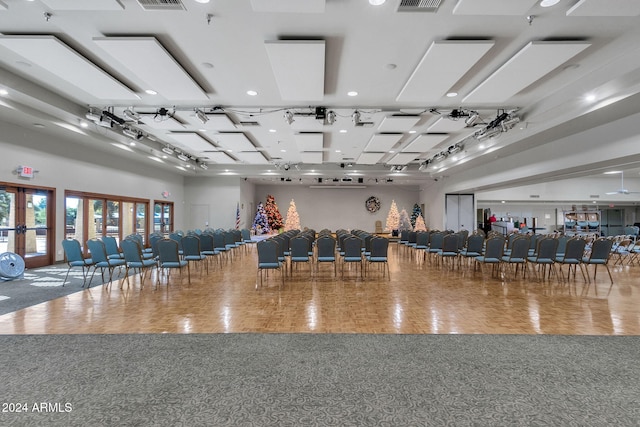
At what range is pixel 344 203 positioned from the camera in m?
23.0

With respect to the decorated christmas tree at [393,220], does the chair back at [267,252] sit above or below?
below

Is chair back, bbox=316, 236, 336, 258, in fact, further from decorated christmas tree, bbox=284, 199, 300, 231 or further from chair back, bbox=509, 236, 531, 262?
decorated christmas tree, bbox=284, 199, 300, 231

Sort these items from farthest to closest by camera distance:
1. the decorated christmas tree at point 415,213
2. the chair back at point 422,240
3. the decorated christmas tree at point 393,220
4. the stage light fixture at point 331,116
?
the decorated christmas tree at point 415,213 < the decorated christmas tree at point 393,220 < the chair back at point 422,240 < the stage light fixture at point 331,116

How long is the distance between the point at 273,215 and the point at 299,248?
13.6 m

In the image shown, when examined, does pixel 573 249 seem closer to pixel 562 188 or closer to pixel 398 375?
pixel 398 375

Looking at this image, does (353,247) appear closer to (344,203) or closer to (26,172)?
(26,172)

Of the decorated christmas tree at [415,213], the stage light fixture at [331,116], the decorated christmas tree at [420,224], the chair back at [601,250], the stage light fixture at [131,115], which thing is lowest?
the chair back at [601,250]

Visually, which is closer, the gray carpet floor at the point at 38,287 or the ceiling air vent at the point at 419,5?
the ceiling air vent at the point at 419,5

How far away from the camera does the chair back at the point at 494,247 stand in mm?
7398

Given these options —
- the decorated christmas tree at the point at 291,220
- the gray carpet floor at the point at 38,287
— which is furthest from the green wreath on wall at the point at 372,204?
the gray carpet floor at the point at 38,287

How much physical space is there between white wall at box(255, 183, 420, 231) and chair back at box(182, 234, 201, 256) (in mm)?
15323

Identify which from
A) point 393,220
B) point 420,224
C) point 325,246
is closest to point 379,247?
point 325,246

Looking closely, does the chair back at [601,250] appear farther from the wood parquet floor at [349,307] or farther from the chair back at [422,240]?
the chair back at [422,240]

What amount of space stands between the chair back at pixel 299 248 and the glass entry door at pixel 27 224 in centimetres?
740
